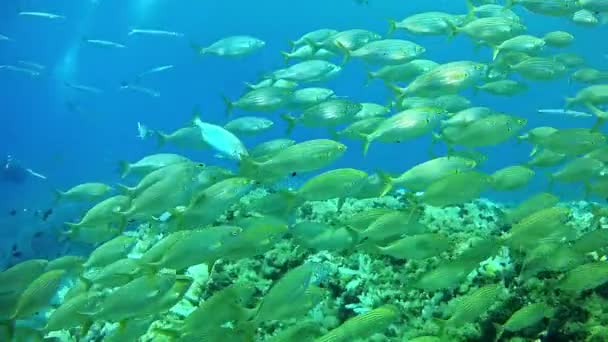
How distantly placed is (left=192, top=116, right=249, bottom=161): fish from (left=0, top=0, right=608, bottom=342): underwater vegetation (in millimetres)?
22

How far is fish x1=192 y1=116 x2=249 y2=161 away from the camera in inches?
267

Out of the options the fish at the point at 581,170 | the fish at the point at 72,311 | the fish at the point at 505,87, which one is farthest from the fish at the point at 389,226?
the fish at the point at 505,87

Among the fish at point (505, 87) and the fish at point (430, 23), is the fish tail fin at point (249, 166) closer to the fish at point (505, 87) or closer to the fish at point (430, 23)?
the fish at point (430, 23)

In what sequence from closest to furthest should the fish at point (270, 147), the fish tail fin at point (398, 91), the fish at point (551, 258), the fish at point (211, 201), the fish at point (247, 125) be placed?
the fish at point (551, 258) < the fish at point (211, 201) < the fish at point (270, 147) < the fish tail fin at point (398, 91) < the fish at point (247, 125)

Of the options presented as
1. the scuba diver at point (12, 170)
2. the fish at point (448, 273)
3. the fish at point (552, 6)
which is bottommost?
the scuba diver at point (12, 170)

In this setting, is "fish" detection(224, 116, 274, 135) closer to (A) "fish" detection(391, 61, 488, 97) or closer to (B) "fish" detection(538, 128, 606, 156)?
(A) "fish" detection(391, 61, 488, 97)

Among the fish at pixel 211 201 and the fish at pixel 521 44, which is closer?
the fish at pixel 211 201

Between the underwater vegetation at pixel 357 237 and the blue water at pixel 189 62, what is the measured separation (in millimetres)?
16945

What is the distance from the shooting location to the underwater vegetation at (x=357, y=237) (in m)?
4.61

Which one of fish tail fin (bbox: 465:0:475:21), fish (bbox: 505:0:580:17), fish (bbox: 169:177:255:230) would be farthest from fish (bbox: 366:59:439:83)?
fish (bbox: 169:177:255:230)

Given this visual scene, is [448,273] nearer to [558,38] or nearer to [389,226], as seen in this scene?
[389,226]

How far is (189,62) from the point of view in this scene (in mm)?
85188

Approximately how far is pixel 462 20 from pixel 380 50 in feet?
4.93

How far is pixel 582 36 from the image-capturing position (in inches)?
2223
